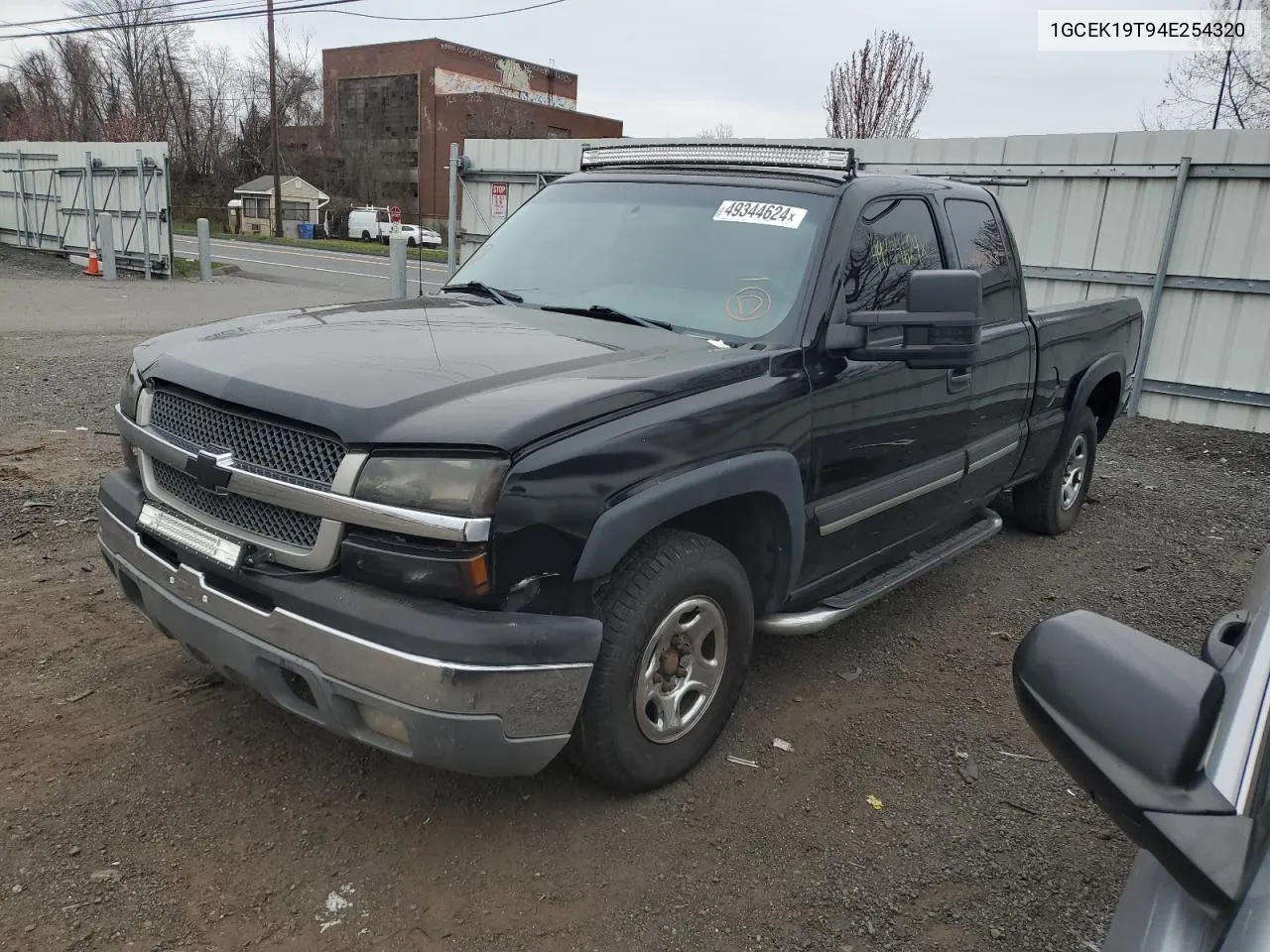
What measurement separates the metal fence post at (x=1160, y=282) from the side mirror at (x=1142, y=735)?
8.25m

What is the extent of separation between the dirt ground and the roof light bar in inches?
81.5

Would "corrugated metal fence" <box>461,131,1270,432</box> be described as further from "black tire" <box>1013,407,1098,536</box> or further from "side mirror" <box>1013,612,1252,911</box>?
"side mirror" <box>1013,612,1252,911</box>

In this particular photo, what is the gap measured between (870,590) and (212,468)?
2397mm

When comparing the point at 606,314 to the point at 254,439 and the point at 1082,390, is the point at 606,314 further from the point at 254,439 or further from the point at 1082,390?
the point at 1082,390

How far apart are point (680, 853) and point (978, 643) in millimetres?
2194

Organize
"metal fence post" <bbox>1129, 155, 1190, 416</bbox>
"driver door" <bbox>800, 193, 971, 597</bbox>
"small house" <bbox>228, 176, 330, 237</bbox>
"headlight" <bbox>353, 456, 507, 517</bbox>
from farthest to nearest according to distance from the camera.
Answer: "small house" <bbox>228, 176, 330, 237</bbox>, "metal fence post" <bbox>1129, 155, 1190, 416</bbox>, "driver door" <bbox>800, 193, 971, 597</bbox>, "headlight" <bbox>353, 456, 507, 517</bbox>

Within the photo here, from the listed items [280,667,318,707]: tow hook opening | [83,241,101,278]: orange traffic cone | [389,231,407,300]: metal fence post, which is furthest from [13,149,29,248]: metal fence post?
[280,667,318,707]: tow hook opening

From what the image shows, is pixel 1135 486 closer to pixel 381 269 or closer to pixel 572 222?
pixel 572 222

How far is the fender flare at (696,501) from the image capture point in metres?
2.48

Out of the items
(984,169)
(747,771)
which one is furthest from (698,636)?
(984,169)

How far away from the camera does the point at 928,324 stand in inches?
123

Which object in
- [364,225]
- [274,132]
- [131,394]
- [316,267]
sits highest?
[274,132]

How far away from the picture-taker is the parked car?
3.92ft

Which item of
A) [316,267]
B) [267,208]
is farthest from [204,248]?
[267,208]
